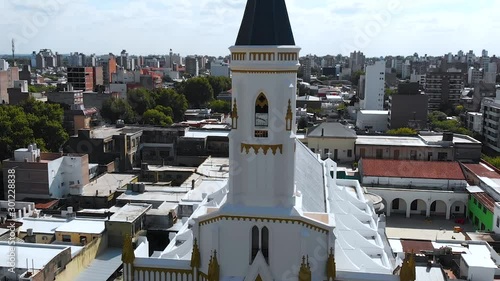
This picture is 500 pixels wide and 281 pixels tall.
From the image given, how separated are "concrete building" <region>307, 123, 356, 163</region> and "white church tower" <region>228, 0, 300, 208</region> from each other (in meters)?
31.0

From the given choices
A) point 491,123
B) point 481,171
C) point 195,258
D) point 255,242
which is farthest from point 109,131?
point 491,123

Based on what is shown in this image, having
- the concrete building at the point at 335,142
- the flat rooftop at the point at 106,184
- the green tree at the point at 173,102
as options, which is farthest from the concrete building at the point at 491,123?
the flat rooftop at the point at 106,184

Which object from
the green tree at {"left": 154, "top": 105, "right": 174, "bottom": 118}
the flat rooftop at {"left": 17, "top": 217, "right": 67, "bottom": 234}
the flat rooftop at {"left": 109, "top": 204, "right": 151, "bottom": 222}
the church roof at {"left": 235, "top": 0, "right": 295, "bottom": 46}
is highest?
the church roof at {"left": 235, "top": 0, "right": 295, "bottom": 46}

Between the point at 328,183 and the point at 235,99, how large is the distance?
1293 centimetres

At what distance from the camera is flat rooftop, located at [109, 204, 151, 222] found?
90.3ft

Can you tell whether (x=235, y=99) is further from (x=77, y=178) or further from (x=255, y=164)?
(x=77, y=178)

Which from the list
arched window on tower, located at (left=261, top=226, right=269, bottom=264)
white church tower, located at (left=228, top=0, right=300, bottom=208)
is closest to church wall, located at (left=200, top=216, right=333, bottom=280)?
arched window on tower, located at (left=261, top=226, right=269, bottom=264)

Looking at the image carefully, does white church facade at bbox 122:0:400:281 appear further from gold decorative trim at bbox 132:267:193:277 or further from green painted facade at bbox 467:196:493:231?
green painted facade at bbox 467:196:493:231

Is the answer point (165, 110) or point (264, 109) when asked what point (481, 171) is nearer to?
point (264, 109)

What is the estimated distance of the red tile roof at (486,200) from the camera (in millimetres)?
33688

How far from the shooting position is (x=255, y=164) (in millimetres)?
16312

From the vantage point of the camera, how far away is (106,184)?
38.3 m

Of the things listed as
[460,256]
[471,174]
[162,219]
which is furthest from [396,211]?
[162,219]

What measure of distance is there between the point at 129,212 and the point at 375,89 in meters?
74.4
